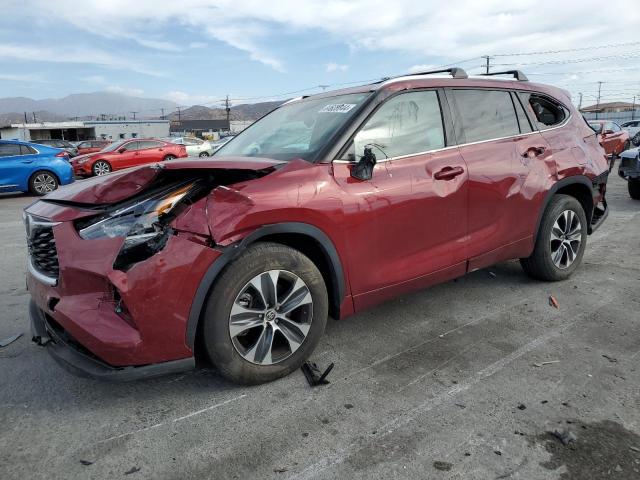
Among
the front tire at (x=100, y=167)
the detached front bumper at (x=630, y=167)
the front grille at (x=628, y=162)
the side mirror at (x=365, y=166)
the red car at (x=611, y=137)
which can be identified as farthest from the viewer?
the front tire at (x=100, y=167)

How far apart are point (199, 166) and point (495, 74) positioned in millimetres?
3156

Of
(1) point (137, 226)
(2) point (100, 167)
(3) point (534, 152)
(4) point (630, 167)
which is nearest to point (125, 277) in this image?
(1) point (137, 226)

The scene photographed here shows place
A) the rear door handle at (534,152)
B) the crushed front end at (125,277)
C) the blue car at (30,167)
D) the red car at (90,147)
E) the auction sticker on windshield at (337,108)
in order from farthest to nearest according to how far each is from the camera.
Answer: the red car at (90,147) < the blue car at (30,167) < the rear door handle at (534,152) < the auction sticker on windshield at (337,108) < the crushed front end at (125,277)

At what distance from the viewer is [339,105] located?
3479 millimetres

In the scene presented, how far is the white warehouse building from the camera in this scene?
240ft

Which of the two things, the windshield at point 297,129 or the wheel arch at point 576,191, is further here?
the wheel arch at point 576,191

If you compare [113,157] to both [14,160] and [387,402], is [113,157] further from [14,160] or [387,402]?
[387,402]

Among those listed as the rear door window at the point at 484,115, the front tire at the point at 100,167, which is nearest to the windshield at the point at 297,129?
the rear door window at the point at 484,115

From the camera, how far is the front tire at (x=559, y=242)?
4320 mm

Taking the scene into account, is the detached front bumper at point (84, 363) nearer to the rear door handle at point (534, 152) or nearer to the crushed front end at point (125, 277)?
the crushed front end at point (125, 277)

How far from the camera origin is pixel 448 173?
135 inches

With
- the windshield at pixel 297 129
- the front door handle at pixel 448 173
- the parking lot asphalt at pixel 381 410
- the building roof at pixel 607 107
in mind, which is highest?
the building roof at pixel 607 107

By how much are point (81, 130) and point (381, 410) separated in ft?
289

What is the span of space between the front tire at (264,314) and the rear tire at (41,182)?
12.6 meters
